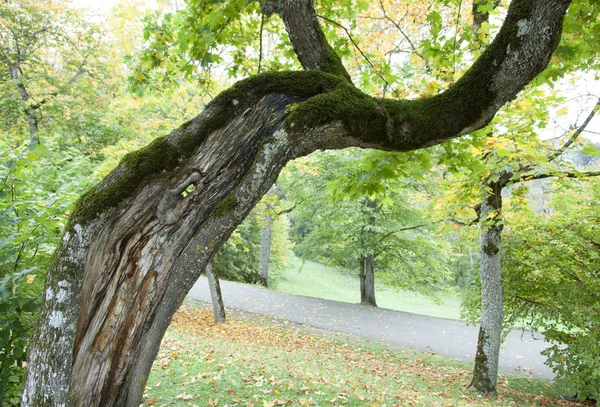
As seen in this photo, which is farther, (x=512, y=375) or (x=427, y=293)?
(x=427, y=293)

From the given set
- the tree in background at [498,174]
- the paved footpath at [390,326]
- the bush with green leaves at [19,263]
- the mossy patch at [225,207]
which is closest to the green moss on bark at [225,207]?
the mossy patch at [225,207]

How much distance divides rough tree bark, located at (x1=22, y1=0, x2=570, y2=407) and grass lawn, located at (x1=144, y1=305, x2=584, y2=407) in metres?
2.90

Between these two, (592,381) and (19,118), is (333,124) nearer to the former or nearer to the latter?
(592,381)

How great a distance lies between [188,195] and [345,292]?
29.7 meters

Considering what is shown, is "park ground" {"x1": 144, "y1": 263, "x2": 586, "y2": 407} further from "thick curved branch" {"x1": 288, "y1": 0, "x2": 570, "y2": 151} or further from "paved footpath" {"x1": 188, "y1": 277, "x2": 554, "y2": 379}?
"thick curved branch" {"x1": 288, "y1": 0, "x2": 570, "y2": 151}

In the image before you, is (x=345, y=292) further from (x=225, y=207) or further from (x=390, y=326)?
(x=225, y=207)

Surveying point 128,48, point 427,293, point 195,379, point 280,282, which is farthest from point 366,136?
point 280,282

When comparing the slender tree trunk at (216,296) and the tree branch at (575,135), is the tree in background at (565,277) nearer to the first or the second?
the tree branch at (575,135)

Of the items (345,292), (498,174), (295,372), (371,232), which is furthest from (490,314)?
(345,292)

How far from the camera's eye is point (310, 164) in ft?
45.3

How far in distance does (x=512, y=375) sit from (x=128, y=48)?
52.6 ft

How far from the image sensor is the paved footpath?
11742 millimetres

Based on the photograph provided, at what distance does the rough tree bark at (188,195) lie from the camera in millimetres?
2193

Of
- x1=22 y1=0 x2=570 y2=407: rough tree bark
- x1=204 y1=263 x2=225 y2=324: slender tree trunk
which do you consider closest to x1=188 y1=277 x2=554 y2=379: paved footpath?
x1=204 y1=263 x2=225 y2=324: slender tree trunk
